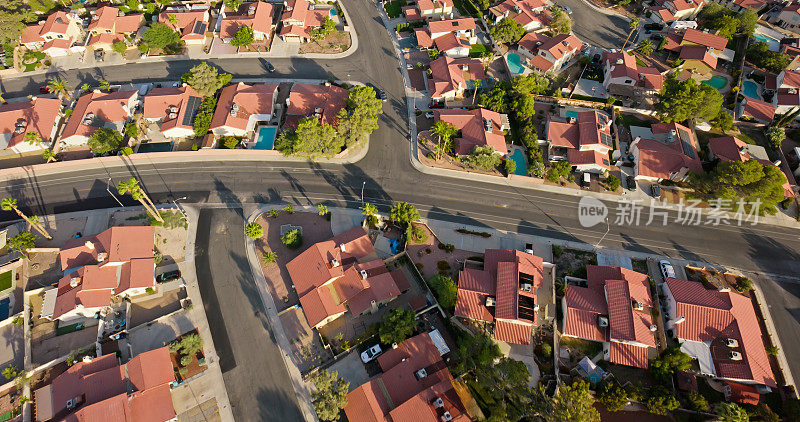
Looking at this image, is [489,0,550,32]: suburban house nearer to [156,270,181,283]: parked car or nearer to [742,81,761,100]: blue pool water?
[742,81,761,100]: blue pool water

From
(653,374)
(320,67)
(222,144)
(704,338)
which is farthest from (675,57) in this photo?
(222,144)

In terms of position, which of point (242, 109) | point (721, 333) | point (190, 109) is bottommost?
point (190, 109)

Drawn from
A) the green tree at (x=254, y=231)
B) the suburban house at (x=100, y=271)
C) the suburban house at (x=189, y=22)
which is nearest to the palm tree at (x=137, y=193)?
the suburban house at (x=100, y=271)

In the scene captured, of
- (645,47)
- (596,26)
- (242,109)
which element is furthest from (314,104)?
(645,47)

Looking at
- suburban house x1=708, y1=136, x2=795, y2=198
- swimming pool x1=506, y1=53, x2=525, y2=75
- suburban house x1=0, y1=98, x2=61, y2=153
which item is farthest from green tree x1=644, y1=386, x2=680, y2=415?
suburban house x1=0, y1=98, x2=61, y2=153

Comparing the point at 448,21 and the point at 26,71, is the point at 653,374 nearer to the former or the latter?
the point at 448,21

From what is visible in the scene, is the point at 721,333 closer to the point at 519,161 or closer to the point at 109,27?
the point at 519,161
